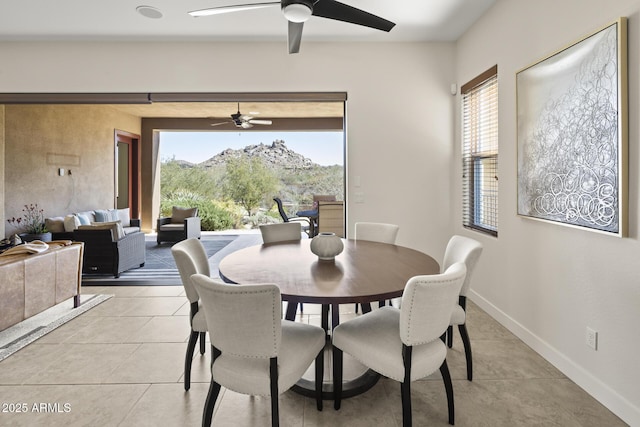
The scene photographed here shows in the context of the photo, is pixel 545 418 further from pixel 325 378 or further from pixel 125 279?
pixel 125 279

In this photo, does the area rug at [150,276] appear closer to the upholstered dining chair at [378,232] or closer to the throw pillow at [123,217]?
the throw pillow at [123,217]

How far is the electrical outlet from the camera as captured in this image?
2.03m

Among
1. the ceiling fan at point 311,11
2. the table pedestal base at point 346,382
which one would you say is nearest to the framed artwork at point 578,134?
the ceiling fan at point 311,11

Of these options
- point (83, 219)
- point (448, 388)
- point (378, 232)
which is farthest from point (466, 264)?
point (83, 219)

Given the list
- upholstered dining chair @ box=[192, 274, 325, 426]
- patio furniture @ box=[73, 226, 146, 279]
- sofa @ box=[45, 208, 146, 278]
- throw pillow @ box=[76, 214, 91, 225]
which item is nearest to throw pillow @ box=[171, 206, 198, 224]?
throw pillow @ box=[76, 214, 91, 225]

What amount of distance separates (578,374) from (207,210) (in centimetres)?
894

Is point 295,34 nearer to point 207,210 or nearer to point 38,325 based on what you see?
point 38,325

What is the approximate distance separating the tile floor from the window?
47.3 inches

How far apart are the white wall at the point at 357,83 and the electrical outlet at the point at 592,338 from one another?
201 cm

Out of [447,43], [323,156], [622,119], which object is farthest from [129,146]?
[622,119]

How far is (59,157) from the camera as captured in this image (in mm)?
6227

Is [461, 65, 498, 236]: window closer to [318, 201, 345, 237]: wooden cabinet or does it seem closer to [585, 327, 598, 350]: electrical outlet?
[585, 327, 598, 350]: electrical outlet

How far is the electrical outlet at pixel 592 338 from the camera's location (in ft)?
6.67

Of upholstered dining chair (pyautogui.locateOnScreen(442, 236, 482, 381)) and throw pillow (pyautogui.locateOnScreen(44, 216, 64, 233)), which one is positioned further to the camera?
throw pillow (pyautogui.locateOnScreen(44, 216, 64, 233))
